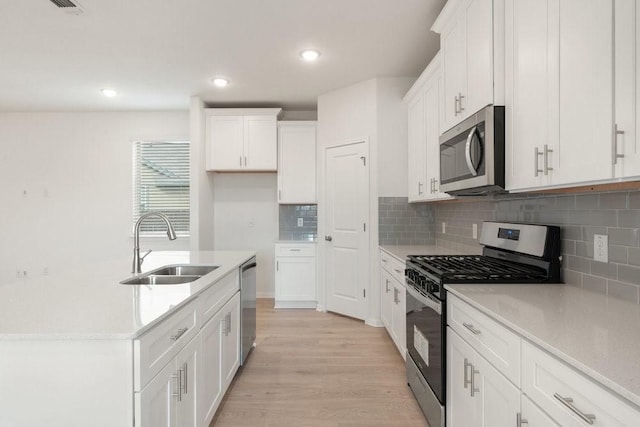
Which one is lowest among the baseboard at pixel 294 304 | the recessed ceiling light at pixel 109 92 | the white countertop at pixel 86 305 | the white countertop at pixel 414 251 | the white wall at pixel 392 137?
the baseboard at pixel 294 304

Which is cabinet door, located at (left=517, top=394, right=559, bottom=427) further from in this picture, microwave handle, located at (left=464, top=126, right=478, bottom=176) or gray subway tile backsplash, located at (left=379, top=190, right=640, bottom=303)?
microwave handle, located at (left=464, top=126, right=478, bottom=176)

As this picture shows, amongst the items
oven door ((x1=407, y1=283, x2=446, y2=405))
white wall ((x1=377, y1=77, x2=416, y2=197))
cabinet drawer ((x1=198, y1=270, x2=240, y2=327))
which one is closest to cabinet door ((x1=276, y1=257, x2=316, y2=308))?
white wall ((x1=377, y1=77, x2=416, y2=197))

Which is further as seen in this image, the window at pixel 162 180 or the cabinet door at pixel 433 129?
the window at pixel 162 180

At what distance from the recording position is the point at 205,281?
195 cm

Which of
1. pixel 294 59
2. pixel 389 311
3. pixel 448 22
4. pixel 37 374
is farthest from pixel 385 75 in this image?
pixel 37 374

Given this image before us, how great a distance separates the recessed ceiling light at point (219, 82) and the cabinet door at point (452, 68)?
2525 mm

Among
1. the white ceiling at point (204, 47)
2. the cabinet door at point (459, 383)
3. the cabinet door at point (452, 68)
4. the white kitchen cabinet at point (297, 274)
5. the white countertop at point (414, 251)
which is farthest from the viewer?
the white kitchen cabinet at point (297, 274)

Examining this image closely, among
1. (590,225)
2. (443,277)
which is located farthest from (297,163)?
(590,225)

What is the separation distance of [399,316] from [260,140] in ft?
9.75

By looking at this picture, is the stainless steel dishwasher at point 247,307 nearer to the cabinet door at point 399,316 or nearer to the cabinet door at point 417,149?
the cabinet door at point 399,316

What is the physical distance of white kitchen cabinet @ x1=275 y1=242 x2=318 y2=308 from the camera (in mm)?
4625

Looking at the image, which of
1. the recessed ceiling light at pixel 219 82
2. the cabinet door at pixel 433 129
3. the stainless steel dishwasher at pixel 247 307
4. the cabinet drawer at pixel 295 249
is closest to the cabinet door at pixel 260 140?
the recessed ceiling light at pixel 219 82

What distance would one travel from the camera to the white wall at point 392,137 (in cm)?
394

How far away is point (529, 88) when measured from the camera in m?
1.51
